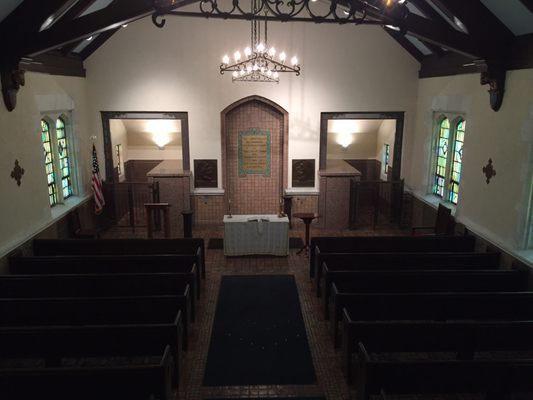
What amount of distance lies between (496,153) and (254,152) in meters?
6.04

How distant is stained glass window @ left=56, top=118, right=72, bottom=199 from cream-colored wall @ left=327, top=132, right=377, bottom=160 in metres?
7.85

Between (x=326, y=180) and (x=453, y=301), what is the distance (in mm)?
5986

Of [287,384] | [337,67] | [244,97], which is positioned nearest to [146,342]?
[287,384]

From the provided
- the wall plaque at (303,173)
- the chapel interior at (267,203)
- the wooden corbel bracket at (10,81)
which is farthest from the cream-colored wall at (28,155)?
the wall plaque at (303,173)

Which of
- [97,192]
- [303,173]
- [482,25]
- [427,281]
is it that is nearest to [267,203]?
[303,173]

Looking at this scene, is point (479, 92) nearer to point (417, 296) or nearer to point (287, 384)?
point (417, 296)

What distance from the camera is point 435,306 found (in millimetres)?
6008

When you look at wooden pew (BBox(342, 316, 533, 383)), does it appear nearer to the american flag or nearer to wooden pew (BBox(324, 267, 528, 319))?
wooden pew (BBox(324, 267, 528, 319))

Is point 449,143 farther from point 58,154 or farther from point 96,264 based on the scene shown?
point 58,154

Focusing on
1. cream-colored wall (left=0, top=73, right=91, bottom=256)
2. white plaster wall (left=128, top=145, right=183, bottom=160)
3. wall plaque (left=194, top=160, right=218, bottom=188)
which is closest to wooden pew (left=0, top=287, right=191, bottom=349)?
cream-colored wall (left=0, top=73, right=91, bottom=256)

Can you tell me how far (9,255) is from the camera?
7.22m

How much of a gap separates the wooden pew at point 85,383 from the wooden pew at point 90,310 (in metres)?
1.44

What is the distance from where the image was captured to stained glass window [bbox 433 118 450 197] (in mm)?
10516

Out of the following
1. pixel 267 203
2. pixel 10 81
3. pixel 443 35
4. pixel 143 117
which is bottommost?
pixel 267 203
